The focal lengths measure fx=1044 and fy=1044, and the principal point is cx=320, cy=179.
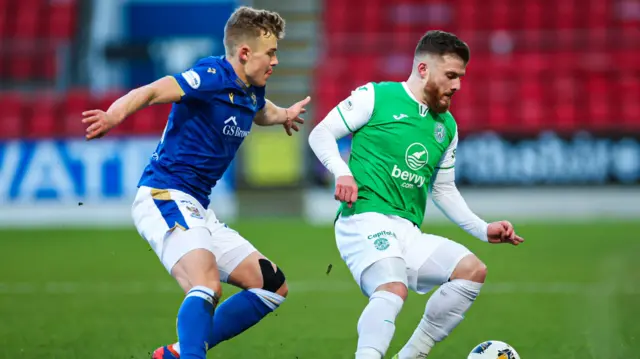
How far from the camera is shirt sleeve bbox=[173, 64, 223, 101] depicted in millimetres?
4668

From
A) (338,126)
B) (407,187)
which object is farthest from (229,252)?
(407,187)

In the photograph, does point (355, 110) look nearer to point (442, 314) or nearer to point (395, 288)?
point (395, 288)

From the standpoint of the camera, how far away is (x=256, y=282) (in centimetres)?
498

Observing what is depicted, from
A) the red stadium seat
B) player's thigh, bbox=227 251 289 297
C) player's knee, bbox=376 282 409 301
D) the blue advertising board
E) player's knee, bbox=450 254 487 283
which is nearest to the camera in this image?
player's knee, bbox=376 282 409 301

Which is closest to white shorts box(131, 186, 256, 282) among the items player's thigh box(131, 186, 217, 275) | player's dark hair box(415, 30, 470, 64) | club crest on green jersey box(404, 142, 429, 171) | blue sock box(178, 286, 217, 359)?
player's thigh box(131, 186, 217, 275)

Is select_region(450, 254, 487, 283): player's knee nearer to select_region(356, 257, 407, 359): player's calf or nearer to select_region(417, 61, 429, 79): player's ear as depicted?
select_region(356, 257, 407, 359): player's calf

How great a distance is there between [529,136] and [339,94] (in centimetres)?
323

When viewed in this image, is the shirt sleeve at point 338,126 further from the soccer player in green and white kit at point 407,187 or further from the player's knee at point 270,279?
the player's knee at point 270,279

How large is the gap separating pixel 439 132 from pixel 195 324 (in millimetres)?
1484

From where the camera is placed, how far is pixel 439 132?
496 centimetres

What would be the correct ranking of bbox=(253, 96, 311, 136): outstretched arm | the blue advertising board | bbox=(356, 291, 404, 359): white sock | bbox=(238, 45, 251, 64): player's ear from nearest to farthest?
bbox=(356, 291, 404, 359): white sock, bbox=(238, 45, 251, 64): player's ear, bbox=(253, 96, 311, 136): outstretched arm, the blue advertising board

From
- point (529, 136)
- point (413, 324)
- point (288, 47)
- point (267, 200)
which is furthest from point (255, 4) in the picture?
point (413, 324)

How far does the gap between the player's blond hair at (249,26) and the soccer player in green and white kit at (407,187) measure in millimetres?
487

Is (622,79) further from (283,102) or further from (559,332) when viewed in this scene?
(559,332)
